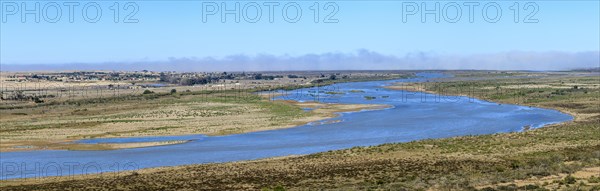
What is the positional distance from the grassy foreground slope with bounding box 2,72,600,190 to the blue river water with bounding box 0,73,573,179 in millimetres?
3846

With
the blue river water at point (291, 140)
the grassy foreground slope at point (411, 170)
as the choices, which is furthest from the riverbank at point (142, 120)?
the grassy foreground slope at point (411, 170)

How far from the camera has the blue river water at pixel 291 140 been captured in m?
37.1

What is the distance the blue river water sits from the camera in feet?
122

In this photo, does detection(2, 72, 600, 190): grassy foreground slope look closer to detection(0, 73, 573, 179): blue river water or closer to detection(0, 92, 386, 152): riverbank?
detection(0, 73, 573, 179): blue river water

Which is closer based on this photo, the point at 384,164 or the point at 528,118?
the point at 384,164

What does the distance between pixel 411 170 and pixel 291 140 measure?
17.7 meters

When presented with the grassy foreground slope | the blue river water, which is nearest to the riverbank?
the blue river water

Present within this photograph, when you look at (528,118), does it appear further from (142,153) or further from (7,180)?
(7,180)

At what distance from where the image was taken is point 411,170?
30.5 meters

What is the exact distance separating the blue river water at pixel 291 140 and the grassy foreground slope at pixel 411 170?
3846 mm

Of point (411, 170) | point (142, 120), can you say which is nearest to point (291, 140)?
point (411, 170)

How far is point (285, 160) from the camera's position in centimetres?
3566

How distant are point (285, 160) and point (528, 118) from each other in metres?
35.7

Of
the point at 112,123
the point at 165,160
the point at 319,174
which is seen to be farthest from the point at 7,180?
the point at 112,123
